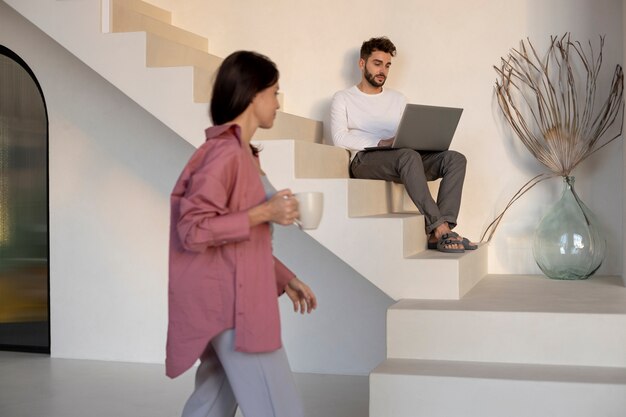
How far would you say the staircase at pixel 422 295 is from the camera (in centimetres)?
281

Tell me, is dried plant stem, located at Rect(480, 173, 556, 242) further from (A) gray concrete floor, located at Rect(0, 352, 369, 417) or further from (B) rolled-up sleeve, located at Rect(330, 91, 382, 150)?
(A) gray concrete floor, located at Rect(0, 352, 369, 417)

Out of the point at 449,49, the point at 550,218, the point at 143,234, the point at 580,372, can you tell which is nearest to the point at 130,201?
the point at 143,234

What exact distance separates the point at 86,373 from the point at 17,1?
201 cm

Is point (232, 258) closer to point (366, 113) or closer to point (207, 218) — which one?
point (207, 218)

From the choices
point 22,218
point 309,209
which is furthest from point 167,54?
point 309,209

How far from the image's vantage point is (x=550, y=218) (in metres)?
4.13

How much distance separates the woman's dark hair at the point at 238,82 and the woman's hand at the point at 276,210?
247 millimetres

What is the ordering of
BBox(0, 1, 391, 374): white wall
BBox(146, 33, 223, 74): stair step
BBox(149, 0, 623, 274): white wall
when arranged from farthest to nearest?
1. BBox(0, 1, 391, 374): white wall
2. BBox(149, 0, 623, 274): white wall
3. BBox(146, 33, 223, 74): stair step

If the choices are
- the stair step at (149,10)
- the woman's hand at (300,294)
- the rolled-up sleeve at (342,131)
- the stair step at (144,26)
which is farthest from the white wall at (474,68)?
the woman's hand at (300,294)

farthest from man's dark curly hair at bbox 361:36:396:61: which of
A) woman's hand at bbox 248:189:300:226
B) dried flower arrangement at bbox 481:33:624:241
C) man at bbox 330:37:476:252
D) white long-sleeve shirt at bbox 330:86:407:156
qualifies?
woman's hand at bbox 248:189:300:226

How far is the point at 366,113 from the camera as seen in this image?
441cm

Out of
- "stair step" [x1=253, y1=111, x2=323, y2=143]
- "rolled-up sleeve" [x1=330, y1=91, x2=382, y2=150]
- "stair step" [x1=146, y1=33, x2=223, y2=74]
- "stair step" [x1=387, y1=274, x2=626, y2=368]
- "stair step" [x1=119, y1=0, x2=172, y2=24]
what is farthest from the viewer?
"stair step" [x1=119, y1=0, x2=172, y2=24]

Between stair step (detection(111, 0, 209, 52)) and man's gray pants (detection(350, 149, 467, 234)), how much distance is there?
1305 millimetres

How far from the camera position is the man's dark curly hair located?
14.3ft
